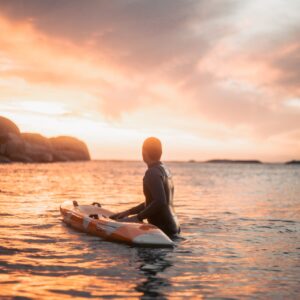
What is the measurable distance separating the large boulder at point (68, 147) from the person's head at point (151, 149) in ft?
468

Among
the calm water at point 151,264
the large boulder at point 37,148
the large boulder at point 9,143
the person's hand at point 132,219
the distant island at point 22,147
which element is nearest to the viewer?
the calm water at point 151,264

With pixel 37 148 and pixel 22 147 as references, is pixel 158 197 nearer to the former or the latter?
pixel 22 147

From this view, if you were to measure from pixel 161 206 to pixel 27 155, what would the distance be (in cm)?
11264

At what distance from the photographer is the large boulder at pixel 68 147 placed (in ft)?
519

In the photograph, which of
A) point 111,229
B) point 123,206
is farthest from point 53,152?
point 111,229

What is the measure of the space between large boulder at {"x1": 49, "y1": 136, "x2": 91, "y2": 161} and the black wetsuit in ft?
466

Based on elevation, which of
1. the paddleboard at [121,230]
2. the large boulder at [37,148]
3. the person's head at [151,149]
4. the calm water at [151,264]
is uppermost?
the large boulder at [37,148]

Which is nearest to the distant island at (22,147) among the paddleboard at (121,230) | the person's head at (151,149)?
the paddleboard at (121,230)

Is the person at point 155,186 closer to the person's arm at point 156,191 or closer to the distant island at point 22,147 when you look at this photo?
the person's arm at point 156,191

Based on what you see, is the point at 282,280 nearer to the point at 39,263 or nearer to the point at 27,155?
the point at 39,263

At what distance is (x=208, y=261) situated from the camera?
8.80 m

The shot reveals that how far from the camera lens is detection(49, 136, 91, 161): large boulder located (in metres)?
158

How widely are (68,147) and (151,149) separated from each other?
158225 millimetres

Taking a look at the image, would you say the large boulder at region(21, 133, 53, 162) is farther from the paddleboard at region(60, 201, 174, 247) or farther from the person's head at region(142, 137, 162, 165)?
the person's head at region(142, 137, 162, 165)
